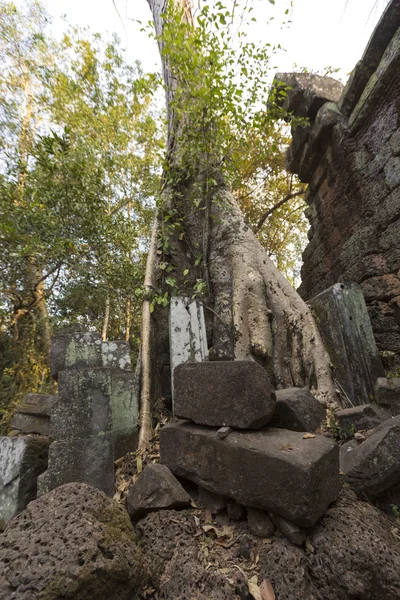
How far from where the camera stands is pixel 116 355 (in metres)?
2.88

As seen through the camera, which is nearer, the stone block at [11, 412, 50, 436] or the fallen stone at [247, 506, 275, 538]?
the fallen stone at [247, 506, 275, 538]

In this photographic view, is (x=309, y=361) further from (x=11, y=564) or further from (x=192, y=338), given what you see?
(x=11, y=564)

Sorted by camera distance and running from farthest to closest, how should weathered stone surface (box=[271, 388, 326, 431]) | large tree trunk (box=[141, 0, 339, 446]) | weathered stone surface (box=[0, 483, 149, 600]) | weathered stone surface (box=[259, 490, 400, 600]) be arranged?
Answer: large tree trunk (box=[141, 0, 339, 446]) < weathered stone surface (box=[271, 388, 326, 431]) < weathered stone surface (box=[259, 490, 400, 600]) < weathered stone surface (box=[0, 483, 149, 600])

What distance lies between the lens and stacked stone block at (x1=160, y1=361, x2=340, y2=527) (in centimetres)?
139

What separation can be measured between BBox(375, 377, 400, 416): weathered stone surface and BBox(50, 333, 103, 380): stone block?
2.40 m

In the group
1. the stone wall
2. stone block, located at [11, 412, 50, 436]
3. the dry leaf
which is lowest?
the dry leaf

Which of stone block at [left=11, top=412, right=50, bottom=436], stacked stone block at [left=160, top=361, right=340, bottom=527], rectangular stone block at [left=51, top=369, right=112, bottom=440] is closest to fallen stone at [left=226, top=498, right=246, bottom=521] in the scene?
stacked stone block at [left=160, top=361, right=340, bottom=527]

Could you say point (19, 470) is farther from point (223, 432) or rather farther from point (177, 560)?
point (223, 432)

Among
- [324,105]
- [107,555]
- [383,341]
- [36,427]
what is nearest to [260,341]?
[383,341]

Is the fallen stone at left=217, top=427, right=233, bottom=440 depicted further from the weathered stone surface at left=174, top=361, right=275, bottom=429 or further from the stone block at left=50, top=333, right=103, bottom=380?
the stone block at left=50, top=333, right=103, bottom=380

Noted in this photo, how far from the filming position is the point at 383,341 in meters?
3.06

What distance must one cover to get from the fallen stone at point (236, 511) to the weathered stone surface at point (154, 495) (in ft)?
0.88

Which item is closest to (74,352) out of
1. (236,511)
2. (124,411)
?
(124,411)

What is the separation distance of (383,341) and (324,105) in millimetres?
3381
